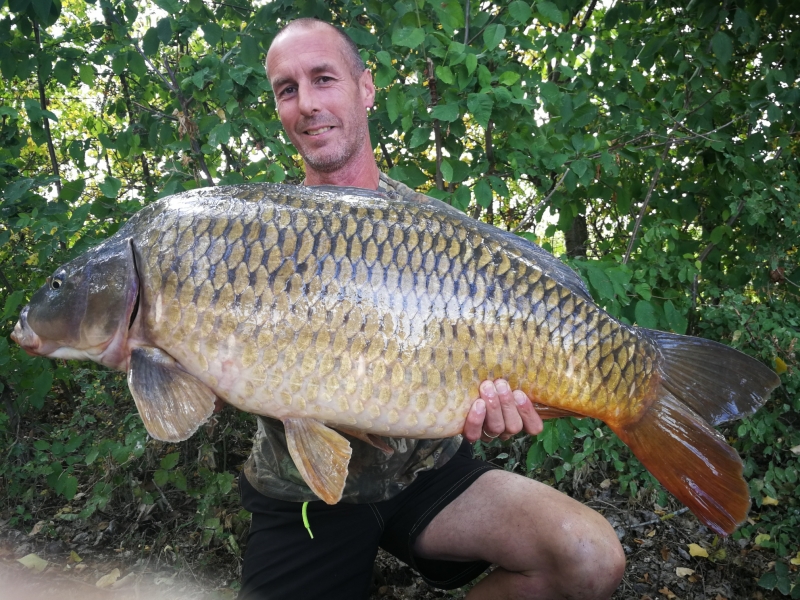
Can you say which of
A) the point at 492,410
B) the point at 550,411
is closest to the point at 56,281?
the point at 492,410

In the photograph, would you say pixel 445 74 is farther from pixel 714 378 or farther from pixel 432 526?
pixel 432 526

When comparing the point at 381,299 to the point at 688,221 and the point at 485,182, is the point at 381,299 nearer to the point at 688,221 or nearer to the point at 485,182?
the point at 485,182

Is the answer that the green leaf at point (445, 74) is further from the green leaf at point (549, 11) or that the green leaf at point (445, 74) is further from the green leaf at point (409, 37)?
the green leaf at point (549, 11)

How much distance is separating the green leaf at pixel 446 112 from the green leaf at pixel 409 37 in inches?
7.2

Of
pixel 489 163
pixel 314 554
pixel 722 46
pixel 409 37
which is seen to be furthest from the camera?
pixel 722 46

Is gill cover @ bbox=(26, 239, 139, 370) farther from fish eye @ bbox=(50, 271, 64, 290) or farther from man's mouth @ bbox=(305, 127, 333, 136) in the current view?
man's mouth @ bbox=(305, 127, 333, 136)

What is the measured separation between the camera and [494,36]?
1.78 m

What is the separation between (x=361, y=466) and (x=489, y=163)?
1.22 meters

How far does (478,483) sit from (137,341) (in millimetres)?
850

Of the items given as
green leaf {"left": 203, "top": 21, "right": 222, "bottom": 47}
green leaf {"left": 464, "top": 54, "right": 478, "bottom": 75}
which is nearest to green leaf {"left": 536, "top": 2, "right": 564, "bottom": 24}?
green leaf {"left": 464, "top": 54, "right": 478, "bottom": 75}

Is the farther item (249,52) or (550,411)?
(249,52)

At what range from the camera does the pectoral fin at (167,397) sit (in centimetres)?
113

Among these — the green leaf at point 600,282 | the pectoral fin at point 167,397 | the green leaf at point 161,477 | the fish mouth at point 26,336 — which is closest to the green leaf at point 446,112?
the green leaf at point 600,282

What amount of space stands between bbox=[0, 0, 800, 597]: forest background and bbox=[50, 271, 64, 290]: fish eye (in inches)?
31.2
